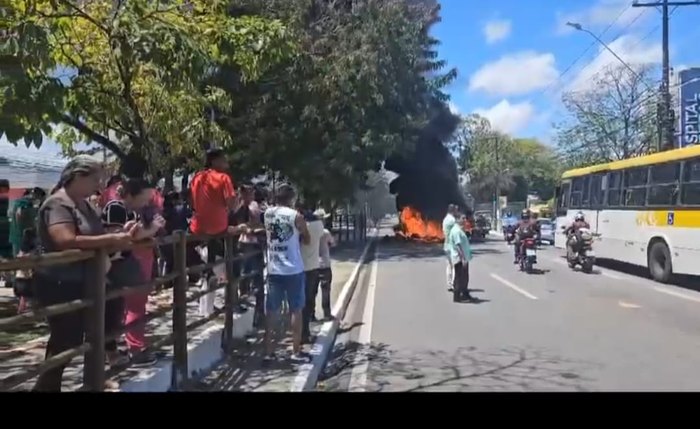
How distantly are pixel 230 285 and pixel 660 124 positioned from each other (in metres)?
21.9

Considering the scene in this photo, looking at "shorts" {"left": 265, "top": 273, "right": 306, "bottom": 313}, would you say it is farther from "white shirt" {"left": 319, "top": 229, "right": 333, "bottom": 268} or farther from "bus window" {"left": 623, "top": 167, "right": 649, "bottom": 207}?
"bus window" {"left": 623, "top": 167, "right": 649, "bottom": 207}

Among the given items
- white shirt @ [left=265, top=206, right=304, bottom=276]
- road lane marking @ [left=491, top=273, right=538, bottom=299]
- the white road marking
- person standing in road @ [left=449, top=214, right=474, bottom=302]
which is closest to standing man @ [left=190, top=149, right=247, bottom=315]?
white shirt @ [left=265, top=206, right=304, bottom=276]

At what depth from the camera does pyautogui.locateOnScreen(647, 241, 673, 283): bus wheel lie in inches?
632

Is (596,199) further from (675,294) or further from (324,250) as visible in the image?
(324,250)

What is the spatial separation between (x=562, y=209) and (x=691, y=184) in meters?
8.75

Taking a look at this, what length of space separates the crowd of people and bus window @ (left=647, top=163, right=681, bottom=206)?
888 centimetres

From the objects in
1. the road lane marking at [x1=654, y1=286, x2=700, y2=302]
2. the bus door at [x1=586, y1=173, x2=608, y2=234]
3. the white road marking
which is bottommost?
the white road marking

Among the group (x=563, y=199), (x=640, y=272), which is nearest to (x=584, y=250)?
(x=640, y=272)

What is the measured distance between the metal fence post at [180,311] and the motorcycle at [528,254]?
45.0 feet

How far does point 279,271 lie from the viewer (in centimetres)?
739

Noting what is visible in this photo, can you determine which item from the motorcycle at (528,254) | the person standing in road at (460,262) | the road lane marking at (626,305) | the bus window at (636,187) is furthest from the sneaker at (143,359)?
the bus window at (636,187)

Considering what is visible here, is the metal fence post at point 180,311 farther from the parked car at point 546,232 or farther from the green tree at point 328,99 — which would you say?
the parked car at point 546,232

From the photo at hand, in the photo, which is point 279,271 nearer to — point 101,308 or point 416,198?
point 101,308

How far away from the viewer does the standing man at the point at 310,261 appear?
8547 millimetres
